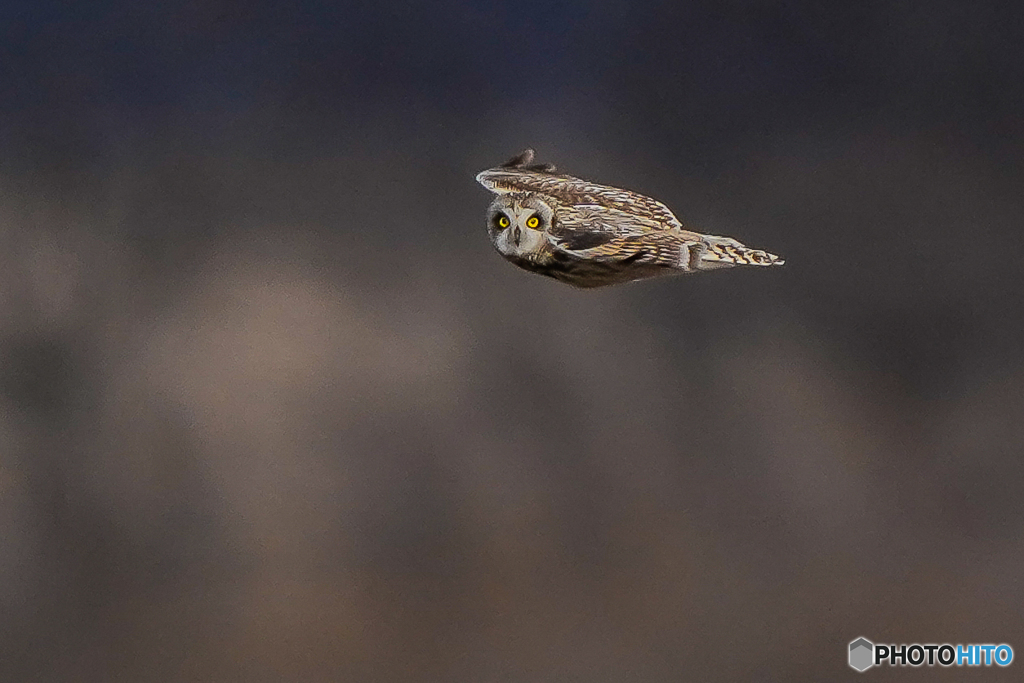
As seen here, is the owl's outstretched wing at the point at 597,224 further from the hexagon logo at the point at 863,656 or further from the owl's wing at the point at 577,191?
the hexagon logo at the point at 863,656

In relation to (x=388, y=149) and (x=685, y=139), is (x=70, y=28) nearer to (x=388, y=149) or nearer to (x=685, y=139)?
(x=388, y=149)

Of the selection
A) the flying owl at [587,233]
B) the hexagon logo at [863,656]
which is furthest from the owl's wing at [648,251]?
the hexagon logo at [863,656]

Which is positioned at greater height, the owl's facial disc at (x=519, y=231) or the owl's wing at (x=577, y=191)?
the owl's wing at (x=577, y=191)

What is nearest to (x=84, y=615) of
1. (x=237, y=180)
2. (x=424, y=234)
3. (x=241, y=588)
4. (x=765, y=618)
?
(x=241, y=588)

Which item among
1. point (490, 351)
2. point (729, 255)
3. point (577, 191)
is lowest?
point (490, 351)

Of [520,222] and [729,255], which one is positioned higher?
[520,222]

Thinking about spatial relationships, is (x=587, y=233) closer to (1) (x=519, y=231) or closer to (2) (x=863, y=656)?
(1) (x=519, y=231)

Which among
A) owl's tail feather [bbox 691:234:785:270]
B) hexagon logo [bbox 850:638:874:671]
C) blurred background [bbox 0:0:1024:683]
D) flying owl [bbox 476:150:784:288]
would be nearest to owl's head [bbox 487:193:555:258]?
flying owl [bbox 476:150:784:288]

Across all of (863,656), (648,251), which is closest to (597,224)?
(648,251)
